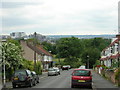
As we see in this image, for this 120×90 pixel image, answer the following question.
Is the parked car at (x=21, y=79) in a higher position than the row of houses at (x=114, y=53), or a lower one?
lower

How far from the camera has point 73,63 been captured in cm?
12175

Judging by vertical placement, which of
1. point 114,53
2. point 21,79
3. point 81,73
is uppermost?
point 114,53

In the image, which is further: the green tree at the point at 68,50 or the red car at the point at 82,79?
the green tree at the point at 68,50

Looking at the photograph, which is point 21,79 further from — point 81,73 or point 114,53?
point 114,53

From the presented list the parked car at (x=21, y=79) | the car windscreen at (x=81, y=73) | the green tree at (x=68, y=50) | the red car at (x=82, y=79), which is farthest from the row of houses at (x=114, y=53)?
the green tree at (x=68, y=50)

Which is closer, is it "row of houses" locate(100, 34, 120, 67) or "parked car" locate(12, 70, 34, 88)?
"parked car" locate(12, 70, 34, 88)

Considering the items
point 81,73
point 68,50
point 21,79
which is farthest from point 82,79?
point 68,50

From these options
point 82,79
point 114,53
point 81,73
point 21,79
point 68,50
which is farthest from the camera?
point 68,50

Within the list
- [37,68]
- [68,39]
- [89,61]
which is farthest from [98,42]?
[37,68]

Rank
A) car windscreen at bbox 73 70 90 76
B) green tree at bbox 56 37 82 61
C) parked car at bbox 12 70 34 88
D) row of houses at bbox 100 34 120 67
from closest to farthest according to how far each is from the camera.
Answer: car windscreen at bbox 73 70 90 76 < parked car at bbox 12 70 34 88 < row of houses at bbox 100 34 120 67 < green tree at bbox 56 37 82 61

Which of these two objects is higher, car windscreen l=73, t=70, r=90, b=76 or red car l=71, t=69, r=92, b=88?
car windscreen l=73, t=70, r=90, b=76

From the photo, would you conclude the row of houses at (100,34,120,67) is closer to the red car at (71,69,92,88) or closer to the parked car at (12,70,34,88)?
the red car at (71,69,92,88)

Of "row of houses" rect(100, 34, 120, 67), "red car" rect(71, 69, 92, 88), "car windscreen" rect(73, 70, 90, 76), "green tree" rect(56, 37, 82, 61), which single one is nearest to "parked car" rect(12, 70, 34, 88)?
"red car" rect(71, 69, 92, 88)

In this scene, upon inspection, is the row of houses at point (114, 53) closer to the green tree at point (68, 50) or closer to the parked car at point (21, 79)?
the parked car at point (21, 79)
